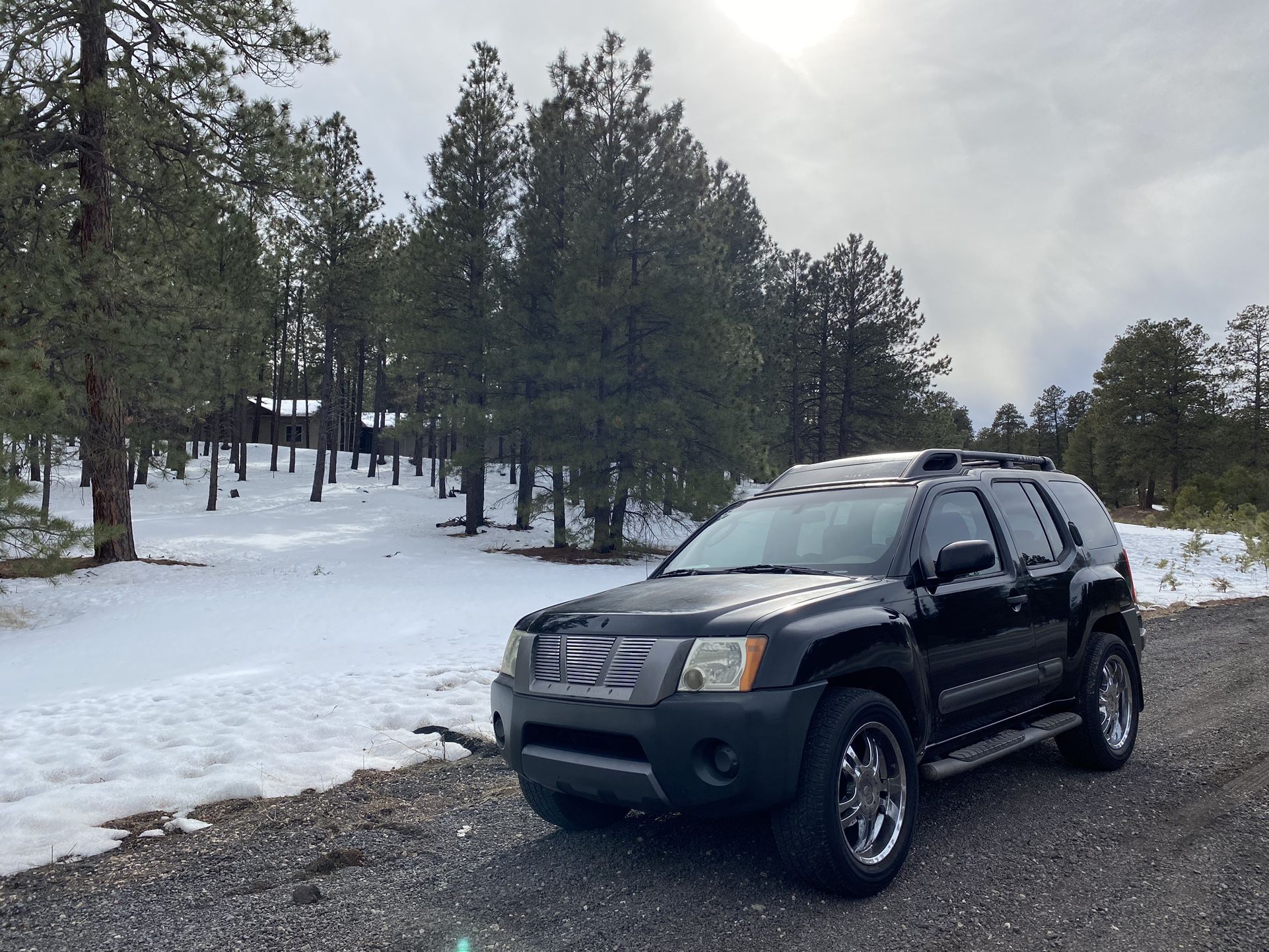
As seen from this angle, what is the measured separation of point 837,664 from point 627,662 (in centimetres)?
87

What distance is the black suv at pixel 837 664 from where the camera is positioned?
316 cm

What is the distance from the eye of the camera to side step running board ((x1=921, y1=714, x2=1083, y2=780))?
371 centimetres

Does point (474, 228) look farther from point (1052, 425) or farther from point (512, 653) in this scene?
point (1052, 425)

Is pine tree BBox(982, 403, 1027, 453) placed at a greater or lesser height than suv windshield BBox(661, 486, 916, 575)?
greater

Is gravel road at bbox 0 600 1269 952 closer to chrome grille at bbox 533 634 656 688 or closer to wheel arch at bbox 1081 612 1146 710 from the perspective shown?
wheel arch at bbox 1081 612 1146 710

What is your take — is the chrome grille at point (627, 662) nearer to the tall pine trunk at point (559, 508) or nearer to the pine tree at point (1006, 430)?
the tall pine trunk at point (559, 508)

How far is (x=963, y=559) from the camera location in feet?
12.7

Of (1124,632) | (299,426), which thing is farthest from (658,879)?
(299,426)

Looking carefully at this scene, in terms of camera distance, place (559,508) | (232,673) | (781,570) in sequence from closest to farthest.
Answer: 1. (781,570)
2. (232,673)
3. (559,508)

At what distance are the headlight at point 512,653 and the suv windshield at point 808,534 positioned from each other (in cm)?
104

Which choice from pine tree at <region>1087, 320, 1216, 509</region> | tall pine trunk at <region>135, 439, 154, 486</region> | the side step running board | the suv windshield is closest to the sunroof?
the suv windshield

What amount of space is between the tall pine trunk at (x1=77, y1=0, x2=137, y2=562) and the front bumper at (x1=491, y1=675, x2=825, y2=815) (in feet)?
44.4


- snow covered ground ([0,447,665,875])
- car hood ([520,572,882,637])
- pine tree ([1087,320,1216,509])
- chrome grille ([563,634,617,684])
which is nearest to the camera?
car hood ([520,572,882,637])

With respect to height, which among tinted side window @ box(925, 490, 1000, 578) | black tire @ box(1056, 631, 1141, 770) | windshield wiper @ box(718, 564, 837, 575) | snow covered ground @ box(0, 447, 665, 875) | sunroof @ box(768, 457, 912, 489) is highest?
sunroof @ box(768, 457, 912, 489)
